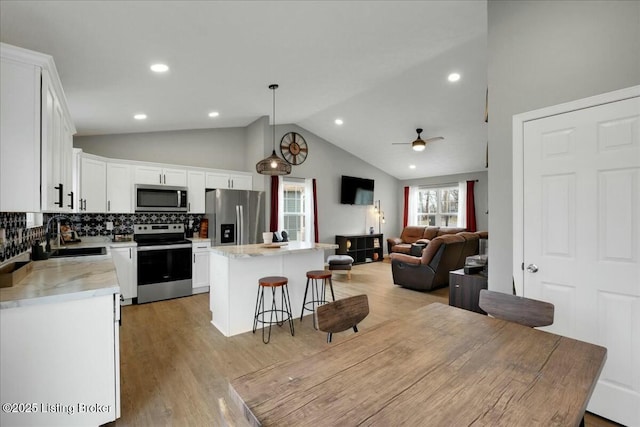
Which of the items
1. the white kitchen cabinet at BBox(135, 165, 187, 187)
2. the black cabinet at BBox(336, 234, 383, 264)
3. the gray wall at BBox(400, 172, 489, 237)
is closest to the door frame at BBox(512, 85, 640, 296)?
the white kitchen cabinet at BBox(135, 165, 187, 187)

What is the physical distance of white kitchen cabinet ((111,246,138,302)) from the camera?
425cm

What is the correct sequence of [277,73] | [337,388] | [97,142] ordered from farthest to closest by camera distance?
[97,142] → [277,73] → [337,388]

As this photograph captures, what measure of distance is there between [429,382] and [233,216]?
4563mm

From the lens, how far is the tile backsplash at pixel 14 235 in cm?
235

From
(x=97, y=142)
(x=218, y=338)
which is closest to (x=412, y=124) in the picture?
(x=218, y=338)

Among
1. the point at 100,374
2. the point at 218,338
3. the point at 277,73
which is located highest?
the point at 277,73

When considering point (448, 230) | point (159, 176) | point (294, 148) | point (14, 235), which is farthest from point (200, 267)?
point (448, 230)

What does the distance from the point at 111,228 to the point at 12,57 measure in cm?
363

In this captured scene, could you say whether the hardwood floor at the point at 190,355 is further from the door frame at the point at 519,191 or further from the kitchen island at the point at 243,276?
the door frame at the point at 519,191

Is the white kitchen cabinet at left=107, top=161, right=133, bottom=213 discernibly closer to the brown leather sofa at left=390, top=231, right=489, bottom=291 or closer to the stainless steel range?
the stainless steel range

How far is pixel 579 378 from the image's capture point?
1.13m

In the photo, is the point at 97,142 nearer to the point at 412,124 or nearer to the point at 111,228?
the point at 111,228

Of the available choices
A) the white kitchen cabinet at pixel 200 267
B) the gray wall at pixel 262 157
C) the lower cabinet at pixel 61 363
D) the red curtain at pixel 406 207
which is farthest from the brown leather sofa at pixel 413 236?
the lower cabinet at pixel 61 363

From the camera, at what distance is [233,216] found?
17.1ft
